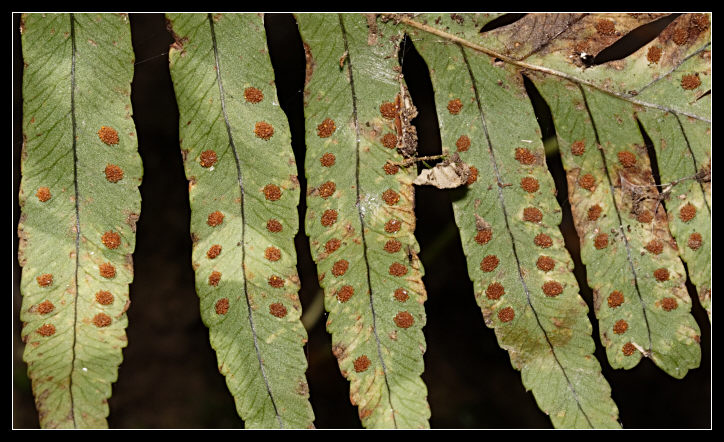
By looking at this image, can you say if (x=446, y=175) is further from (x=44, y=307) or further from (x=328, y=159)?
(x=44, y=307)

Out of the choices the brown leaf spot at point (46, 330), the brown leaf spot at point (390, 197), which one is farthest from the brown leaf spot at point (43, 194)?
the brown leaf spot at point (390, 197)

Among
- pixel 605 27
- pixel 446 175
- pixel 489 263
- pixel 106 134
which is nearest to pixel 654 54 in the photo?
pixel 605 27

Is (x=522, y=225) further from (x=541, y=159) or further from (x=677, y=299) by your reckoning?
(x=677, y=299)

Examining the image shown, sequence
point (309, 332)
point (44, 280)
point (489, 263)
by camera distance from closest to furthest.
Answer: point (44, 280), point (489, 263), point (309, 332)

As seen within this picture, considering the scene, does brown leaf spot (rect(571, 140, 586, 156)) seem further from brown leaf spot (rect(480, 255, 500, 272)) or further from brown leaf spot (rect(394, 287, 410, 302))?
brown leaf spot (rect(394, 287, 410, 302))

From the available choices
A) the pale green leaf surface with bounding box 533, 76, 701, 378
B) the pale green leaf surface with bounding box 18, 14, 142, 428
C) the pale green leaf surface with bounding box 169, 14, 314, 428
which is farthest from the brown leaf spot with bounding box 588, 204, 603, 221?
the pale green leaf surface with bounding box 18, 14, 142, 428

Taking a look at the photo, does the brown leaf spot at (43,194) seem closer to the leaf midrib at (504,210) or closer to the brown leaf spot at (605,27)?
the leaf midrib at (504,210)

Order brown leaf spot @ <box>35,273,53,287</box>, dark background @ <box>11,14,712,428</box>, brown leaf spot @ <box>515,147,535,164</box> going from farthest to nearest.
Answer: dark background @ <box>11,14,712,428</box> < brown leaf spot @ <box>515,147,535,164</box> < brown leaf spot @ <box>35,273,53,287</box>
